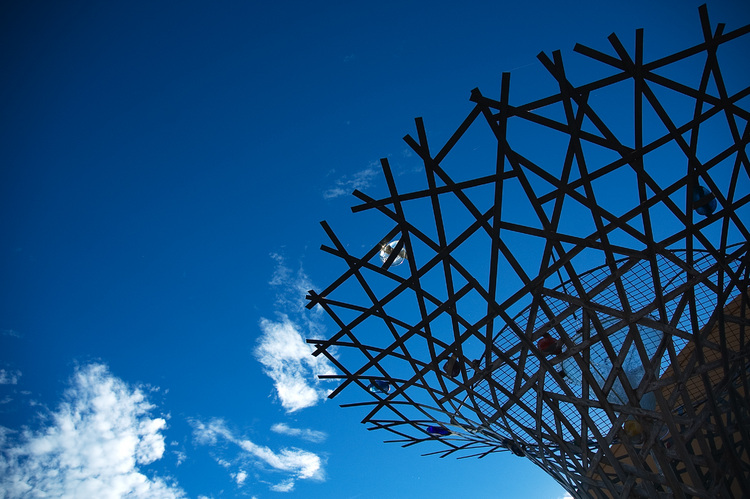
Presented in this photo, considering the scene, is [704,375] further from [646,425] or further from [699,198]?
[699,198]

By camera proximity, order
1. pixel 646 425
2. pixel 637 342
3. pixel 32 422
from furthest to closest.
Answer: pixel 32 422 → pixel 646 425 → pixel 637 342

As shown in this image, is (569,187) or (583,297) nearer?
(569,187)

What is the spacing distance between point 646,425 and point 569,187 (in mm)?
2840

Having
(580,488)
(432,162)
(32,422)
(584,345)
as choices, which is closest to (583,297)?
(584,345)

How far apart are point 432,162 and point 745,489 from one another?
4.35 m

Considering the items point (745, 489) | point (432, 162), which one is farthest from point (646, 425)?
point (432, 162)

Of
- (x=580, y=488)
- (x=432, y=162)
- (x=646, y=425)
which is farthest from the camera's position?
(x=580, y=488)

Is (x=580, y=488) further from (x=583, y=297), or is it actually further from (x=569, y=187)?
(x=569, y=187)

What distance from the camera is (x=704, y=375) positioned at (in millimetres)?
4320

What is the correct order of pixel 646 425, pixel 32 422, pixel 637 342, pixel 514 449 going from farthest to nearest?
pixel 32 422 < pixel 514 449 < pixel 646 425 < pixel 637 342

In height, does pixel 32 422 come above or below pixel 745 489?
above

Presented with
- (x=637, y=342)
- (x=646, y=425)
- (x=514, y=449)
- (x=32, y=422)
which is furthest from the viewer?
(x=32, y=422)

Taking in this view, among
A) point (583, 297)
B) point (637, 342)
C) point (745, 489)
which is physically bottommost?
point (745, 489)

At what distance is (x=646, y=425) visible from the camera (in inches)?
190
